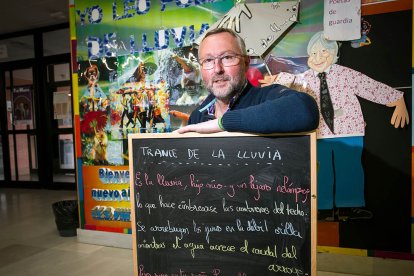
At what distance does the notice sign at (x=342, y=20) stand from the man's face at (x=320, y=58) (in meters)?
0.10

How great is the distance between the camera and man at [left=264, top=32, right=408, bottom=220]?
7.30ft

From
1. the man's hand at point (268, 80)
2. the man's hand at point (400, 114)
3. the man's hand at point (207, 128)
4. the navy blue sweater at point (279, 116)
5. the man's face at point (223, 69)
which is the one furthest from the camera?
the man's hand at point (268, 80)

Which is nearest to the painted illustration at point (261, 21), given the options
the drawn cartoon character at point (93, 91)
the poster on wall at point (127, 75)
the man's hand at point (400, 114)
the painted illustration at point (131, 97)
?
the poster on wall at point (127, 75)

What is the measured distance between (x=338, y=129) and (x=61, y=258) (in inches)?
106

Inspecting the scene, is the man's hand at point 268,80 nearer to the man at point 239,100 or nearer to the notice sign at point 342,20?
the notice sign at point 342,20

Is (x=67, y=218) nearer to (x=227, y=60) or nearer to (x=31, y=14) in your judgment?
(x=227, y=60)

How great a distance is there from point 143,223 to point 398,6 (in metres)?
2.26

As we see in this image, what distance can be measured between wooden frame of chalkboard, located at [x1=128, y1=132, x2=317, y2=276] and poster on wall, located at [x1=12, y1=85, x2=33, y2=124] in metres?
5.56

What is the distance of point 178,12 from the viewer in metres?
2.63

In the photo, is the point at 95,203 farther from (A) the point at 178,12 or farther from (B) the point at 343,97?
(B) the point at 343,97

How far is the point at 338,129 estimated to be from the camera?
2.27m

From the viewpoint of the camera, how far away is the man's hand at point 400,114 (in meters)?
2.12

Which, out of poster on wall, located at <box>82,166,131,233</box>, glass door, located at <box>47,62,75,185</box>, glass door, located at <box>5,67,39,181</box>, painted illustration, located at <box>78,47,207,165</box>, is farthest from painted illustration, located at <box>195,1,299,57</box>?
glass door, located at <box>5,67,39,181</box>

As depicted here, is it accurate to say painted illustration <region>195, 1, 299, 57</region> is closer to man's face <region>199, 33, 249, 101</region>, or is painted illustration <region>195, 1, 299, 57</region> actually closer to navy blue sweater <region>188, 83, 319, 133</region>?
man's face <region>199, 33, 249, 101</region>
